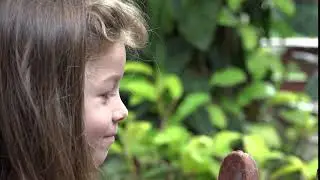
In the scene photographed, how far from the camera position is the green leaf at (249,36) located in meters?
1.92

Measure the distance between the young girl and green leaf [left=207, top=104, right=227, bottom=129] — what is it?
1150mm

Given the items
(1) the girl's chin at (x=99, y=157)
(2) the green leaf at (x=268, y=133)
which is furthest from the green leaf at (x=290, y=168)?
(1) the girl's chin at (x=99, y=157)

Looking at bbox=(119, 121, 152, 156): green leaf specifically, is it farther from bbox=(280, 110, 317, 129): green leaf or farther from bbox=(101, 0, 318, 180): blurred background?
bbox=(280, 110, 317, 129): green leaf

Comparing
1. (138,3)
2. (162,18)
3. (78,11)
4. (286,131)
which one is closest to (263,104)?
(286,131)

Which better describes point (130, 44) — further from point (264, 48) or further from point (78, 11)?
point (264, 48)

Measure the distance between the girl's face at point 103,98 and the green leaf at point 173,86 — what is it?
100 cm

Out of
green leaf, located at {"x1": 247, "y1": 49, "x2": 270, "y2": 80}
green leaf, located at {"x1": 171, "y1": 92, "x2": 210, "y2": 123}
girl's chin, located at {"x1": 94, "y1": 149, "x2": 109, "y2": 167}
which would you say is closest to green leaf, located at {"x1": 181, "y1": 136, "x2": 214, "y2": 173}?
green leaf, located at {"x1": 171, "y1": 92, "x2": 210, "y2": 123}

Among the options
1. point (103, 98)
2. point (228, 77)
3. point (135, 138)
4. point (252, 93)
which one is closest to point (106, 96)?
point (103, 98)

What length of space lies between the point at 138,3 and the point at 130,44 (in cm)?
17

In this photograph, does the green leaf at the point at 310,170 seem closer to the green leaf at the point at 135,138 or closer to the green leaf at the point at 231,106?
the green leaf at the point at 231,106

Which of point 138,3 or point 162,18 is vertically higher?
point 138,3

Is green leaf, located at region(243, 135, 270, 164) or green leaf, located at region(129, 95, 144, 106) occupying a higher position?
green leaf, located at region(129, 95, 144, 106)

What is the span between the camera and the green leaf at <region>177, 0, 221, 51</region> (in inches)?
72.3

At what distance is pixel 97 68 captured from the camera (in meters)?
0.76
